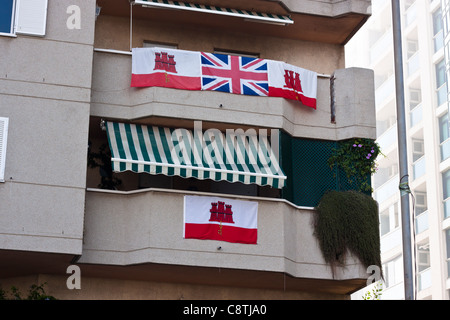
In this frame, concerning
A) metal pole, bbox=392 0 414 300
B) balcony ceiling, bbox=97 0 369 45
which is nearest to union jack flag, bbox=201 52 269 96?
balcony ceiling, bbox=97 0 369 45

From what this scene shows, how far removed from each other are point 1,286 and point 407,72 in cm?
4084

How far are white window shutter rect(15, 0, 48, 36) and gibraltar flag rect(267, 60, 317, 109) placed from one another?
532 cm

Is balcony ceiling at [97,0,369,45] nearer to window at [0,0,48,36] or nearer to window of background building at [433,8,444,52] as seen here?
window at [0,0,48,36]

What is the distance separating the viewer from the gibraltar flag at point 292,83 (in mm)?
23922

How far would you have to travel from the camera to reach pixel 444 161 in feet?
172

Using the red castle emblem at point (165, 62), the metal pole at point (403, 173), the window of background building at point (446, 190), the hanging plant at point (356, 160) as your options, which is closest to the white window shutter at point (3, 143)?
the red castle emblem at point (165, 62)

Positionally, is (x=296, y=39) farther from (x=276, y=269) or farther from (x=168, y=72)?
(x=276, y=269)

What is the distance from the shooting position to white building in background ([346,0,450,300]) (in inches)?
2044

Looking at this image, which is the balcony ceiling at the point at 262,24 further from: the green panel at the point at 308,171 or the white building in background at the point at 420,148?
the white building in background at the point at 420,148

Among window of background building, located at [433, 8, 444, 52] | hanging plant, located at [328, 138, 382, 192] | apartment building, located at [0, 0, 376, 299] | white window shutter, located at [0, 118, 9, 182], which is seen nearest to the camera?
white window shutter, located at [0, 118, 9, 182]

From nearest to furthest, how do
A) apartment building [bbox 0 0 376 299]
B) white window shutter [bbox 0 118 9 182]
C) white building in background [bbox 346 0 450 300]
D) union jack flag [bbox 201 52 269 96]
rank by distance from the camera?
white window shutter [bbox 0 118 9 182] < apartment building [bbox 0 0 376 299] < union jack flag [bbox 201 52 269 96] < white building in background [bbox 346 0 450 300]

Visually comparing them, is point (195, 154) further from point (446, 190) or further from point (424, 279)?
point (424, 279)

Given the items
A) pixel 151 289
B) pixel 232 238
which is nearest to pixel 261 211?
pixel 232 238
